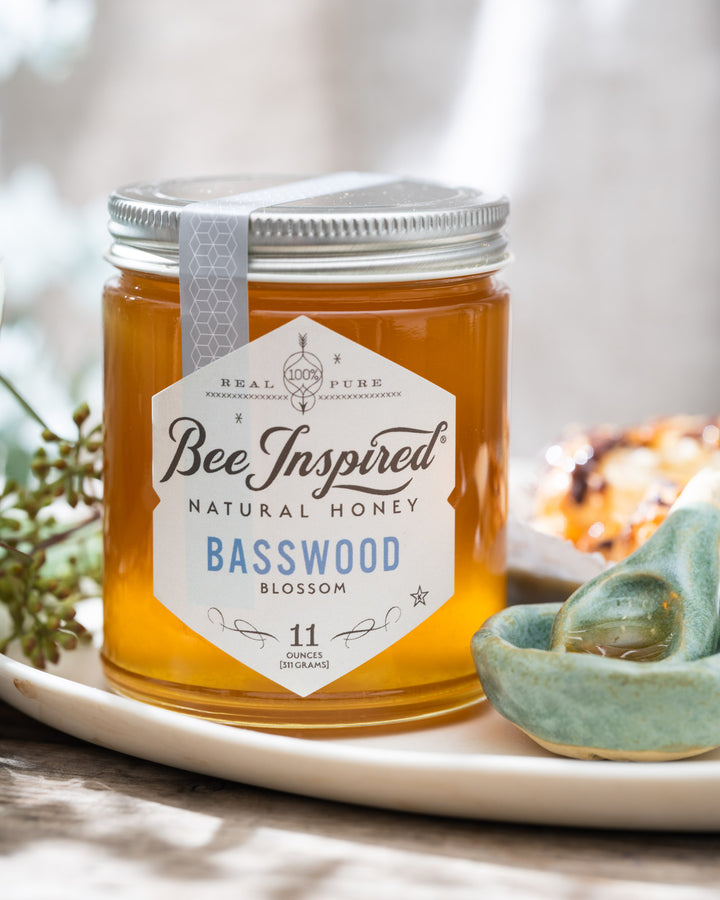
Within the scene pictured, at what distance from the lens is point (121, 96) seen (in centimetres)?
172

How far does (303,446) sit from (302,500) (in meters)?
0.03

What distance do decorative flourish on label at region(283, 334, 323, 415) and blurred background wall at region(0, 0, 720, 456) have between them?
1058mm

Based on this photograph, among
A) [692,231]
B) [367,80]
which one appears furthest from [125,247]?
[692,231]

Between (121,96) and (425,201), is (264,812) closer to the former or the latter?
(425,201)

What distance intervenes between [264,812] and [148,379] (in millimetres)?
227

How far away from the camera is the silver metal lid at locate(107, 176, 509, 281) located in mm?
572

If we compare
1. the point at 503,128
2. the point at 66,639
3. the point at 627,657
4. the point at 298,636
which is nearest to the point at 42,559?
the point at 66,639

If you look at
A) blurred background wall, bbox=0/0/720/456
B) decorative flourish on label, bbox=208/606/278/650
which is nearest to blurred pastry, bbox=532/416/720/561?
decorative flourish on label, bbox=208/606/278/650

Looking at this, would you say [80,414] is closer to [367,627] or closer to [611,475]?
[367,627]

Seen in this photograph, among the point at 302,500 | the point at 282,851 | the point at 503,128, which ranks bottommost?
the point at 282,851

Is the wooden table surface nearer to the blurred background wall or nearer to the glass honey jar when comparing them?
the glass honey jar

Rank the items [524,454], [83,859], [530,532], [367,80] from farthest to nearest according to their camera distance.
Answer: [524,454]
[367,80]
[530,532]
[83,859]

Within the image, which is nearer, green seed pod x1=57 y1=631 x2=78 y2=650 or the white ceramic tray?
the white ceramic tray

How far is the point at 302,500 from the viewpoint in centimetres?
58
